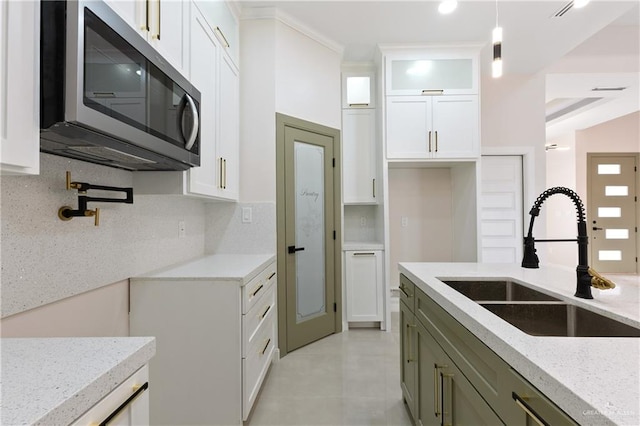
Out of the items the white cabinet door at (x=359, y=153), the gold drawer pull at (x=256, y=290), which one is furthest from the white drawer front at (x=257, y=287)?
the white cabinet door at (x=359, y=153)

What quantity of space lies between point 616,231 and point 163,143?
8.17 m

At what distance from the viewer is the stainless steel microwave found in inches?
32.6

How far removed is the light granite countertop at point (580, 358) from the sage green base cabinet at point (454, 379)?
1.5 inches

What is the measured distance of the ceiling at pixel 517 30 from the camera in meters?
2.78

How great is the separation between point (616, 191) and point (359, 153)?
5958mm

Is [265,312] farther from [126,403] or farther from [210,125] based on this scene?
[126,403]

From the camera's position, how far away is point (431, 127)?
342 centimetres

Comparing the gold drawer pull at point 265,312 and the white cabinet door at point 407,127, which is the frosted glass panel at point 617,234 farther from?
the gold drawer pull at point 265,312

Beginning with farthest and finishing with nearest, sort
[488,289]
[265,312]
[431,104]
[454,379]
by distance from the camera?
1. [431,104]
2. [265,312]
3. [488,289]
4. [454,379]

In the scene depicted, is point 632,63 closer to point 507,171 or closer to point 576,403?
point 507,171

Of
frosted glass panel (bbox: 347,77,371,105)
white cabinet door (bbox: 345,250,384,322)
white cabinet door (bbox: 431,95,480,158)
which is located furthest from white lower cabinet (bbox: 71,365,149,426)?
frosted glass panel (bbox: 347,77,371,105)

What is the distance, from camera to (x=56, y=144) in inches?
40.8

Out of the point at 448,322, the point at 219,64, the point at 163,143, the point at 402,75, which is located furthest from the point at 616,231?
the point at 163,143

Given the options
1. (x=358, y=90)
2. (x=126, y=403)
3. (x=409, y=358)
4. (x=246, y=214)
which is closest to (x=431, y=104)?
(x=358, y=90)
